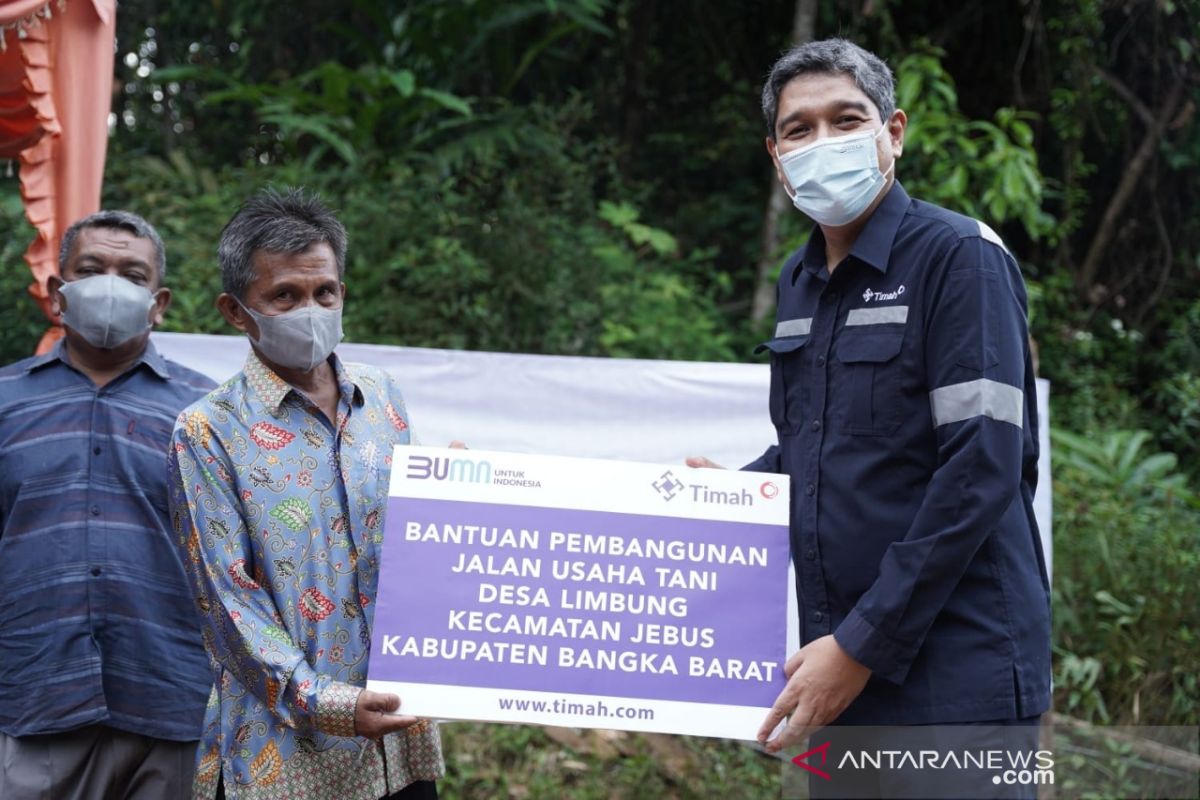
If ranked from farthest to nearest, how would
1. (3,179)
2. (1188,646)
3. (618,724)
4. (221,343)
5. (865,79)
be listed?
(3,179), (1188,646), (221,343), (865,79), (618,724)

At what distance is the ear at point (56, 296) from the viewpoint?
313 cm

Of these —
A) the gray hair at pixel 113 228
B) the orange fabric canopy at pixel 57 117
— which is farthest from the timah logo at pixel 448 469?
the orange fabric canopy at pixel 57 117

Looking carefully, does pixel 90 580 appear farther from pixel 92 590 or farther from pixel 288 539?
pixel 288 539

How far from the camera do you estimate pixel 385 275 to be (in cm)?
705

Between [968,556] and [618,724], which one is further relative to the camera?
[618,724]

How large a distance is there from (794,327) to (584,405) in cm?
211

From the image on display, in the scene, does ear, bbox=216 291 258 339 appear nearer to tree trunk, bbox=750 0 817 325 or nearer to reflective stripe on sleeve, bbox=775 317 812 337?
reflective stripe on sleeve, bbox=775 317 812 337

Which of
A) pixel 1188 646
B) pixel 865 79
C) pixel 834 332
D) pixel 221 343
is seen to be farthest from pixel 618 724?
pixel 1188 646

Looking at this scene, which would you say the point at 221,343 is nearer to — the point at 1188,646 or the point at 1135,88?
the point at 1188,646

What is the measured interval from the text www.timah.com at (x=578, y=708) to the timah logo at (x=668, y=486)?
0.43 meters

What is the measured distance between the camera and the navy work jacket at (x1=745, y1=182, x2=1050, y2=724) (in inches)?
84.0

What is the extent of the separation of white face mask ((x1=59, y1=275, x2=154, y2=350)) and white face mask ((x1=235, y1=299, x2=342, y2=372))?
0.71 metres

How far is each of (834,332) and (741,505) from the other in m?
0.40

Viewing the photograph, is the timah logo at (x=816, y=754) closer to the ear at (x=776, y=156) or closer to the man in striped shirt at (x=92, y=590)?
the ear at (x=776, y=156)
